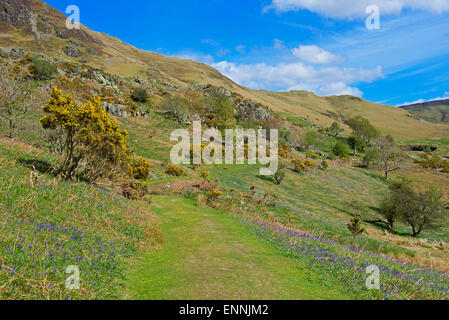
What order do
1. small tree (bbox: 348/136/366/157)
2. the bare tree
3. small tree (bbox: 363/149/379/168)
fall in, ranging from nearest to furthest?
the bare tree
small tree (bbox: 363/149/379/168)
small tree (bbox: 348/136/366/157)

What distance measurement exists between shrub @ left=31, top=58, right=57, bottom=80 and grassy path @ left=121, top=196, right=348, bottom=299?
56.0 meters

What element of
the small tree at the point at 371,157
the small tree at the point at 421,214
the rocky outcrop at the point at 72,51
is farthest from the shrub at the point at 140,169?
the rocky outcrop at the point at 72,51

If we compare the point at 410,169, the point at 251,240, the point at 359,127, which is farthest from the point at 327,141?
the point at 251,240

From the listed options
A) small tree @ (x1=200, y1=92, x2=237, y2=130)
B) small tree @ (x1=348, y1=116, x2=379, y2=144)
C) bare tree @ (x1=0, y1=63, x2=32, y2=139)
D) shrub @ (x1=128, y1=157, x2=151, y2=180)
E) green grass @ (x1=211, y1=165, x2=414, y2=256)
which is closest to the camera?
bare tree @ (x1=0, y1=63, x2=32, y2=139)

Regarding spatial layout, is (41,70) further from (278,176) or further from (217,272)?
(217,272)

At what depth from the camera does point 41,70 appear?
4888 cm

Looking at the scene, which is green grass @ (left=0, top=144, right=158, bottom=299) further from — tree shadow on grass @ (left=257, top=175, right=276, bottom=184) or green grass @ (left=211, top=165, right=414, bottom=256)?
tree shadow on grass @ (left=257, top=175, right=276, bottom=184)

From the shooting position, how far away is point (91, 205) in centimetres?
1020

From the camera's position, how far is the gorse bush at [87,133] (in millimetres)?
11055

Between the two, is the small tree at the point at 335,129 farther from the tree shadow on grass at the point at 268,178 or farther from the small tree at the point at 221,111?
the tree shadow on grass at the point at 268,178

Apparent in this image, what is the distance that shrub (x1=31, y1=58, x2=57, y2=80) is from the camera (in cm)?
4850

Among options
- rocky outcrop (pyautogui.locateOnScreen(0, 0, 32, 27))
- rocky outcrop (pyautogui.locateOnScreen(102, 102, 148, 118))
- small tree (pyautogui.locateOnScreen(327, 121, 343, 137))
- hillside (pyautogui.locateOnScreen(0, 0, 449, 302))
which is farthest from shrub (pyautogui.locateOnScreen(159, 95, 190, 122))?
rocky outcrop (pyautogui.locateOnScreen(0, 0, 32, 27))

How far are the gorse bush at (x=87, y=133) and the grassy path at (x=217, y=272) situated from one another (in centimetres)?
596
